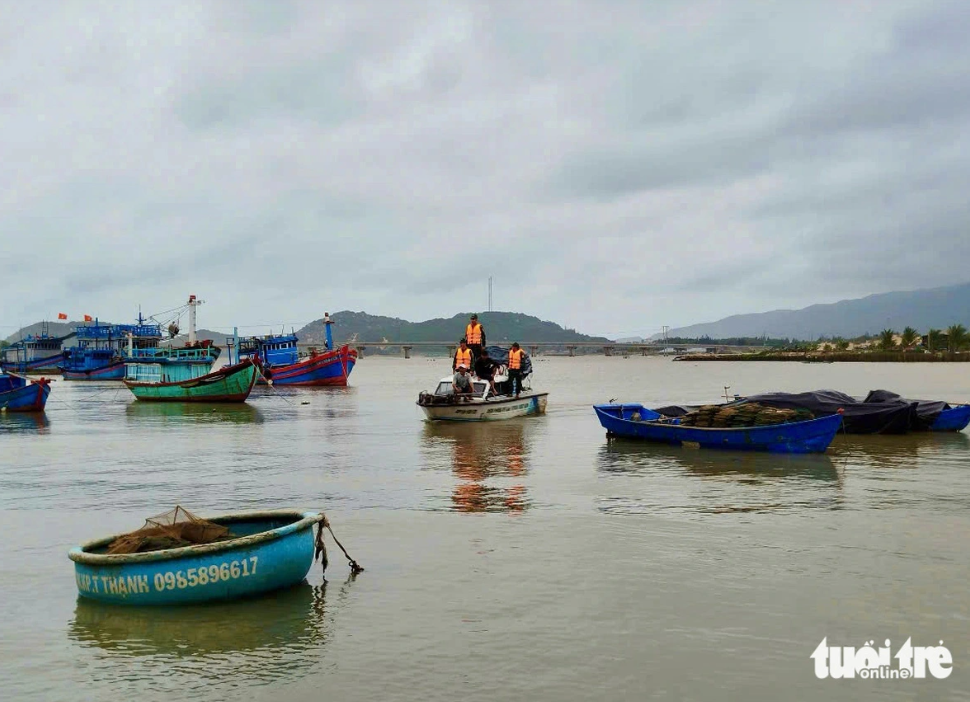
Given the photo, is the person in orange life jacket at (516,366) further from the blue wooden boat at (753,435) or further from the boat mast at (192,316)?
the boat mast at (192,316)

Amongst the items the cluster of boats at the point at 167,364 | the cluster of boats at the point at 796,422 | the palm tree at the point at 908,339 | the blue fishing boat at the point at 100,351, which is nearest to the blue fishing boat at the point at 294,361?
the cluster of boats at the point at 167,364

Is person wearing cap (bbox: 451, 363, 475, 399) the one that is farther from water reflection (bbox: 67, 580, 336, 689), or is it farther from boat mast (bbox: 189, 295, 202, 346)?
boat mast (bbox: 189, 295, 202, 346)

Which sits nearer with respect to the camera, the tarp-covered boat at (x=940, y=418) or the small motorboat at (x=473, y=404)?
the tarp-covered boat at (x=940, y=418)

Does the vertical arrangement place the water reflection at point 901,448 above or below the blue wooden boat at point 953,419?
below

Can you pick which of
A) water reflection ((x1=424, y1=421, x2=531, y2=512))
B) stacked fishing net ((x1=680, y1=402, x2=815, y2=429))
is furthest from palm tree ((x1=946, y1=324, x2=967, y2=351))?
stacked fishing net ((x1=680, y1=402, x2=815, y2=429))

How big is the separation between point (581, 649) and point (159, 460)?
19.5 meters

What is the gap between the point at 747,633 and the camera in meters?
8.98

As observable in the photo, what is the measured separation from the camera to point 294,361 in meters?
76.0

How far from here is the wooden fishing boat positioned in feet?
161

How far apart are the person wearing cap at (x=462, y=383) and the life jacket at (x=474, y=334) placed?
1012 millimetres

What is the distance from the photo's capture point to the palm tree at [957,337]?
128 metres

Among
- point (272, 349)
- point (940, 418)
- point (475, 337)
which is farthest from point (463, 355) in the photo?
point (272, 349)

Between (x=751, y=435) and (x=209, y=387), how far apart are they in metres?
Result: 36.1

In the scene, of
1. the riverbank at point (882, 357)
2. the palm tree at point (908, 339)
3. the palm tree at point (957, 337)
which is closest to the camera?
the riverbank at point (882, 357)
